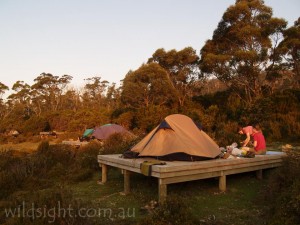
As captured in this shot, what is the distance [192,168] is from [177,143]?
3.15 ft

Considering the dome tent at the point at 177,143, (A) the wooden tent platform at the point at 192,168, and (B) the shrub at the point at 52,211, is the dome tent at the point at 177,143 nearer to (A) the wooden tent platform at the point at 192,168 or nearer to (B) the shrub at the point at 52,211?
(A) the wooden tent platform at the point at 192,168

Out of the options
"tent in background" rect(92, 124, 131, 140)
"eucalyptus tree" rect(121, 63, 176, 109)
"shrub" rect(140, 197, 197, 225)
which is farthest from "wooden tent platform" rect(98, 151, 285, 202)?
"eucalyptus tree" rect(121, 63, 176, 109)

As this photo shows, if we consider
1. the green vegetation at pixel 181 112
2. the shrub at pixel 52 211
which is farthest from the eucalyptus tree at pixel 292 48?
the shrub at pixel 52 211

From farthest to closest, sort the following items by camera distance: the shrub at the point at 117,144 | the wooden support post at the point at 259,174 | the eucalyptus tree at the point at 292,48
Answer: the eucalyptus tree at the point at 292,48 → the shrub at the point at 117,144 → the wooden support post at the point at 259,174

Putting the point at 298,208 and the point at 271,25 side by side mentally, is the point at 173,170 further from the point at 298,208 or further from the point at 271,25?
the point at 271,25

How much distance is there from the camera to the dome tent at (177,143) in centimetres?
600

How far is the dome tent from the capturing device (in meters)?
6.00

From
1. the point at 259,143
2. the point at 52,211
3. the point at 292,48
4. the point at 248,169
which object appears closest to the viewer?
the point at 52,211

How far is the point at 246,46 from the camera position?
20.9 metres

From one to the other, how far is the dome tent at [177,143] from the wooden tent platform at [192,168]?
302 millimetres

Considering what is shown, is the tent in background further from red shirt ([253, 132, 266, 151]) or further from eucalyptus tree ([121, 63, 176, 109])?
red shirt ([253, 132, 266, 151])

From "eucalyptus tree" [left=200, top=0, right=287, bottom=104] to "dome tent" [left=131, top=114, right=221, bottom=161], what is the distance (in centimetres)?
1353

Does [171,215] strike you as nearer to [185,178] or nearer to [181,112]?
[185,178]

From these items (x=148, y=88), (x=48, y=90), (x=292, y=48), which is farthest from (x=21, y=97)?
(x=292, y=48)
